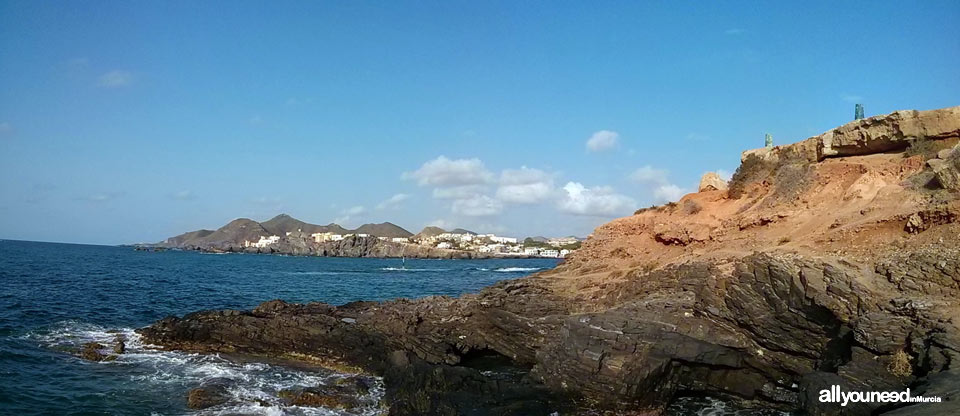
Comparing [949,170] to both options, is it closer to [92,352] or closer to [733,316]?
[733,316]

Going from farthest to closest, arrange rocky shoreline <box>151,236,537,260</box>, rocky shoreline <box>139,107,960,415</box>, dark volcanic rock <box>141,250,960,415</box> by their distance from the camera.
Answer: rocky shoreline <box>151,236,537,260</box> < rocky shoreline <box>139,107,960,415</box> < dark volcanic rock <box>141,250,960,415</box>

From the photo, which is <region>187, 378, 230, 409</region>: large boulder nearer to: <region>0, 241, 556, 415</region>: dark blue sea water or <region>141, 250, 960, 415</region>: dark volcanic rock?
<region>0, 241, 556, 415</region>: dark blue sea water

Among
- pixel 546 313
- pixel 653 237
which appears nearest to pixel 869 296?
pixel 546 313

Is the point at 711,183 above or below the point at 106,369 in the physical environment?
above

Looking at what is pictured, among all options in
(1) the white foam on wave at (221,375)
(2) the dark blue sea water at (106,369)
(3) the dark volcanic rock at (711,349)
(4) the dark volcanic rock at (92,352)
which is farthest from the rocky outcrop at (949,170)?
(4) the dark volcanic rock at (92,352)

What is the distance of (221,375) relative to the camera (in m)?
17.8

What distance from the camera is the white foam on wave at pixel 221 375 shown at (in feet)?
48.1

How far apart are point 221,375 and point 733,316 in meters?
14.6

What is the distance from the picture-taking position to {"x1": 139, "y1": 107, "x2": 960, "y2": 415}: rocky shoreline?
1192cm

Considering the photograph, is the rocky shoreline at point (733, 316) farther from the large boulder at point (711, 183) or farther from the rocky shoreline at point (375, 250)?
the rocky shoreline at point (375, 250)

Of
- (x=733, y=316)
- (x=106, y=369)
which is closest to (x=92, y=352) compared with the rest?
(x=106, y=369)

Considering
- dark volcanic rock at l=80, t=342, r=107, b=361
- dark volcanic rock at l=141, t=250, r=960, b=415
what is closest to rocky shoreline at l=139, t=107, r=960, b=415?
dark volcanic rock at l=141, t=250, r=960, b=415

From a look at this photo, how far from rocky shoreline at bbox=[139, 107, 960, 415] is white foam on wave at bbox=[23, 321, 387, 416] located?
922mm

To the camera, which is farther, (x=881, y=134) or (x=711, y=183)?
(x=711, y=183)
